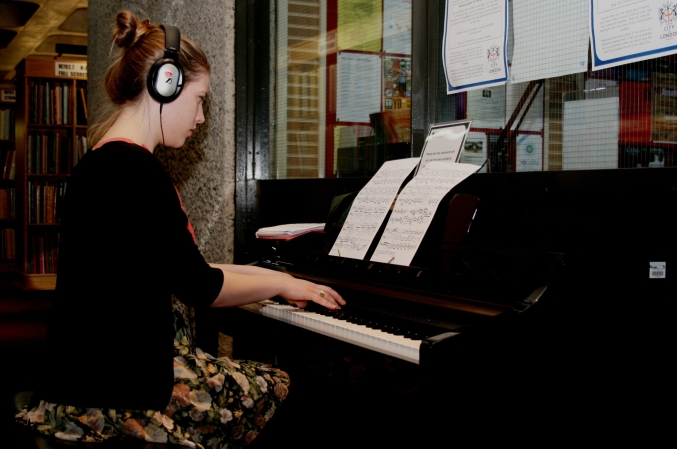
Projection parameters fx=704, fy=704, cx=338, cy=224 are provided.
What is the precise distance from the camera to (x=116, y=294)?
4.75 feet

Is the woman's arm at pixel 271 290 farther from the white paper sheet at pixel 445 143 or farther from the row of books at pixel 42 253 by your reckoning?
the row of books at pixel 42 253

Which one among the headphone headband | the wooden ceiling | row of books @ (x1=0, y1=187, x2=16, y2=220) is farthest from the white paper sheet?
row of books @ (x1=0, y1=187, x2=16, y2=220)

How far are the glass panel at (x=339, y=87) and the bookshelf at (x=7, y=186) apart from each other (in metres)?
6.13

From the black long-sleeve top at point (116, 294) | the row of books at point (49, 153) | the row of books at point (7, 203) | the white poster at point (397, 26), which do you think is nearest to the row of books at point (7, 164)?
the row of books at point (7, 203)

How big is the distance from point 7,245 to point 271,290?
7.57 meters

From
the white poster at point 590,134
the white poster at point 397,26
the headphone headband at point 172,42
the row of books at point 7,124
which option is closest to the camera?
the headphone headband at point 172,42

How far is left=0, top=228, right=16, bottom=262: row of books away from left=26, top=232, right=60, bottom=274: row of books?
4.49 feet

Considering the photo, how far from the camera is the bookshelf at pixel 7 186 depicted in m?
8.12

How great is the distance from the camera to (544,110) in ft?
6.44

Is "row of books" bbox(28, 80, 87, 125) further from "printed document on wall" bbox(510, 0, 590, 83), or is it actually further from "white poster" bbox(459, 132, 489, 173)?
"printed document on wall" bbox(510, 0, 590, 83)

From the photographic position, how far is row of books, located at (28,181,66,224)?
7.05 meters

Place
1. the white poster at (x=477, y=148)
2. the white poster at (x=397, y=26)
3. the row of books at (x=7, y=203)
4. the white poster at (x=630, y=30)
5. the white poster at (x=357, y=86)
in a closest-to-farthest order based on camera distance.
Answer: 1. the white poster at (x=630, y=30)
2. the white poster at (x=477, y=148)
3. the white poster at (x=397, y=26)
4. the white poster at (x=357, y=86)
5. the row of books at (x=7, y=203)

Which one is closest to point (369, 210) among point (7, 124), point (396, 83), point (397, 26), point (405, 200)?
point (405, 200)

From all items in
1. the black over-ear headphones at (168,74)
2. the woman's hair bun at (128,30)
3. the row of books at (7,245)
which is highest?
the woman's hair bun at (128,30)
